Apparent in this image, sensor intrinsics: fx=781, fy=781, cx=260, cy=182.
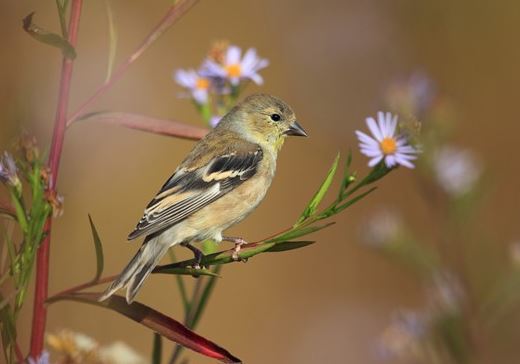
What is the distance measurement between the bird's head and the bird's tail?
953mm

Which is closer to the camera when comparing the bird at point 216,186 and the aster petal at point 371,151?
the aster petal at point 371,151

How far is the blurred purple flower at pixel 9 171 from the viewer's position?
1543 mm

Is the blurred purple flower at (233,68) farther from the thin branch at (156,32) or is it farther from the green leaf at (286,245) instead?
the green leaf at (286,245)

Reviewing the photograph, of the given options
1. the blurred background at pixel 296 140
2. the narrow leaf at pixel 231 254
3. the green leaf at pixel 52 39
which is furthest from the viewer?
the blurred background at pixel 296 140

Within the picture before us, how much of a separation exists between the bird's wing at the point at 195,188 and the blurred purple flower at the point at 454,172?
653mm

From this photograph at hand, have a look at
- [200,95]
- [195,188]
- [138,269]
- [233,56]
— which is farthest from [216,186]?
[138,269]

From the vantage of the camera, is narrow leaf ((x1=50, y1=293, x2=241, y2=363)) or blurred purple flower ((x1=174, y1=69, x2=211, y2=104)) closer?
narrow leaf ((x1=50, y1=293, x2=241, y2=363))

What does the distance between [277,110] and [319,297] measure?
2.28 meters

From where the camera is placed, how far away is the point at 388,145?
5.72 ft

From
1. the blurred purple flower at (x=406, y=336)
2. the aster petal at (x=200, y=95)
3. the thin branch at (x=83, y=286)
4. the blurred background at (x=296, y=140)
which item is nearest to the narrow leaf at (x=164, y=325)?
the thin branch at (x=83, y=286)

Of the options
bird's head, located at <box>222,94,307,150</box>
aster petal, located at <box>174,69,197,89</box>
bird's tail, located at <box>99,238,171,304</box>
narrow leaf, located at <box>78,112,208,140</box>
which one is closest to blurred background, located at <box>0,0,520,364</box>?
bird's head, located at <box>222,94,307,150</box>

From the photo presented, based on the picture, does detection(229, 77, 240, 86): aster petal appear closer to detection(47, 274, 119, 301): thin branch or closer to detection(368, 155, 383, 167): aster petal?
detection(368, 155, 383, 167): aster petal

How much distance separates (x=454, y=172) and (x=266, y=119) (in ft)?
2.77

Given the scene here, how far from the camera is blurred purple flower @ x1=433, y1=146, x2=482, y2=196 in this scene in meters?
2.69
